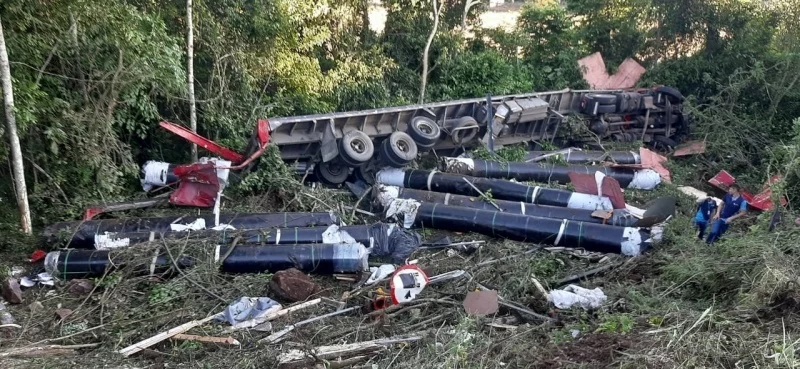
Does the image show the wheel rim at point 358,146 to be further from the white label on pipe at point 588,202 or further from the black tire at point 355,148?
the white label on pipe at point 588,202

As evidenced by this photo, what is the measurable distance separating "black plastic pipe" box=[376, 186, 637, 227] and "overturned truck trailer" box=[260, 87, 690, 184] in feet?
3.66

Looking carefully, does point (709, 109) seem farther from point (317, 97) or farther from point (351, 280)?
point (351, 280)

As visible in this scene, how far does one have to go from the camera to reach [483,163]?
10555 millimetres

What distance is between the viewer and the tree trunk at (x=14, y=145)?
7.18 meters

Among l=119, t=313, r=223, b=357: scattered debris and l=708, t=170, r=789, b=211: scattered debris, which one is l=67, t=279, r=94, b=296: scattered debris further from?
l=708, t=170, r=789, b=211: scattered debris

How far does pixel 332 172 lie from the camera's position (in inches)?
408

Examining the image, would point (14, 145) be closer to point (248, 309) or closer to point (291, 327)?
point (248, 309)

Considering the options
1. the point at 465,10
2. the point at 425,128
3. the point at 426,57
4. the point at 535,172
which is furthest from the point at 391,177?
the point at 465,10

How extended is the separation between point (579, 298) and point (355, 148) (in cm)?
484

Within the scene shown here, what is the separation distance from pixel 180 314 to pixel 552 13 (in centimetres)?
1270

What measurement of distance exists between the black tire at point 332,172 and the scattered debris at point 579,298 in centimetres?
472

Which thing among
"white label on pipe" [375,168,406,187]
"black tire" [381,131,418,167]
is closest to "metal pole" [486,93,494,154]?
"black tire" [381,131,418,167]

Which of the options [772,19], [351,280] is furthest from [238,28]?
[772,19]

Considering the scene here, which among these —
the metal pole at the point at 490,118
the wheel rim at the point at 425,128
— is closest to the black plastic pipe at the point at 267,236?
the wheel rim at the point at 425,128
